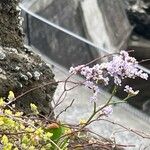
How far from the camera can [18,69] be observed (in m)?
1.46

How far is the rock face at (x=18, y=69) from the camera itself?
1431mm

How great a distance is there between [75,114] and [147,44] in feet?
20.8

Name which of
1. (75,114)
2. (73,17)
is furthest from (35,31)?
(73,17)

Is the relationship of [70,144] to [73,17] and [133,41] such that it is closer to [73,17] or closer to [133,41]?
[73,17]

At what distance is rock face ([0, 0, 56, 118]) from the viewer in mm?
1431

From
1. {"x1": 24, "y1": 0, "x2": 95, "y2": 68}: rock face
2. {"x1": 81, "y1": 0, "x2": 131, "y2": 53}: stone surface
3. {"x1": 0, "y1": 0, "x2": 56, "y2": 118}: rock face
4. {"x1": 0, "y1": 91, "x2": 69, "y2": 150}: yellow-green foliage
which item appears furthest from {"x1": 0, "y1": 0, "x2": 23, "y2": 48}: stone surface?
{"x1": 81, "y1": 0, "x2": 131, "y2": 53}: stone surface

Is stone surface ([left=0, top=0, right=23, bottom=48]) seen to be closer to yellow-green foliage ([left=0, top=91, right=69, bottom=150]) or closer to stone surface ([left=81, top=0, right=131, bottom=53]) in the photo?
yellow-green foliage ([left=0, top=91, right=69, bottom=150])

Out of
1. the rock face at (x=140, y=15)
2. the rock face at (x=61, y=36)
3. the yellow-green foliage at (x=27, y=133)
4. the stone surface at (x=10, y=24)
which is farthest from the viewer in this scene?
the rock face at (x=140, y=15)

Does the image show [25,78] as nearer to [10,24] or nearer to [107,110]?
[10,24]

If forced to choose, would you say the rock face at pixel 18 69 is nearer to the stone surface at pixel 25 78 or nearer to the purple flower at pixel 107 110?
the stone surface at pixel 25 78

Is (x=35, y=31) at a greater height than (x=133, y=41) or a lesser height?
greater

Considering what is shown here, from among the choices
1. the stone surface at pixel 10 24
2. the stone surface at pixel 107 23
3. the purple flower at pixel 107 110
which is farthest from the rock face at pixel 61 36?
the purple flower at pixel 107 110

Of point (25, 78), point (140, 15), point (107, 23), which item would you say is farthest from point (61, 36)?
point (140, 15)

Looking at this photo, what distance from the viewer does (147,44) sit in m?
9.28
